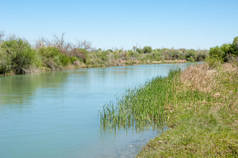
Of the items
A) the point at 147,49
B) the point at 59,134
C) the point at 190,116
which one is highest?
the point at 147,49

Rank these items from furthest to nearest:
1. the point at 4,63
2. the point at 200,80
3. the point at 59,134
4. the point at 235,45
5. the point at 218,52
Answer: the point at 218,52, the point at 4,63, the point at 235,45, the point at 200,80, the point at 59,134

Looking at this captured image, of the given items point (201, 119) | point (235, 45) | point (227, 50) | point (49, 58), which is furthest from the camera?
point (49, 58)

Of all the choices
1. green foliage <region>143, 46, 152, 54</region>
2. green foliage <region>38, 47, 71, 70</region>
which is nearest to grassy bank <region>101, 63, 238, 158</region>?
green foliage <region>38, 47, 71, 70</region>

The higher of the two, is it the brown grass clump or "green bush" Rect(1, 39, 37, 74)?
"green bush" Rect(1, 39, 37, 74)

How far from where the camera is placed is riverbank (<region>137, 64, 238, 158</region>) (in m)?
6.20

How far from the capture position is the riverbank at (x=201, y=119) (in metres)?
6.20

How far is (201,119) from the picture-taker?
873 cm

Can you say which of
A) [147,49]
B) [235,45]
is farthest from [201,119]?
[147,49]

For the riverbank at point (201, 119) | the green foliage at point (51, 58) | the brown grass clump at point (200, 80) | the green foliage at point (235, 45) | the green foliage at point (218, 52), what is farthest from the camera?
the green foliage at point (51, 58)

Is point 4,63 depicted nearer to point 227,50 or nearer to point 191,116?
point 227,50

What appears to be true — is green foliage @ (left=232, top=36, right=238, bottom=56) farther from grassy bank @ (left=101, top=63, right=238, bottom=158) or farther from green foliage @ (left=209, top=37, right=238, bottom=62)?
grassy bank @ (left=101, top=63, right=238, bottom=158)

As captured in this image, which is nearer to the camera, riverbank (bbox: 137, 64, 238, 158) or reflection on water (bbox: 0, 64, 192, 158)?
riverbank (bbox: 137, 64, 238, 158)

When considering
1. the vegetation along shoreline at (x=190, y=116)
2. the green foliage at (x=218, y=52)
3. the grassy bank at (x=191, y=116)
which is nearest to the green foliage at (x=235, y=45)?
the green foliage at (x=218, y=52)

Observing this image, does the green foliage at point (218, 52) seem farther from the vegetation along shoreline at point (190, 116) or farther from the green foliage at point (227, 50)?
the vegetation along shoreline at point (190, 116)
